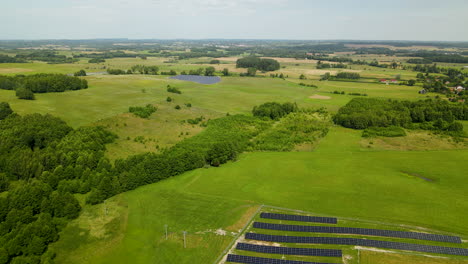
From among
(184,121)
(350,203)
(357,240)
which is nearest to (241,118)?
(184,121)

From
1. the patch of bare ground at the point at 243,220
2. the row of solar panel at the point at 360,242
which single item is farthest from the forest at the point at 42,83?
the row of solar panel at the point at 360,242

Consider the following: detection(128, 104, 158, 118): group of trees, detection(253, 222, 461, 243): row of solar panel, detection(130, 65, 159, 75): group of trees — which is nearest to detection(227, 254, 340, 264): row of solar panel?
detection(253, 222, 461, 243): row of solar panel

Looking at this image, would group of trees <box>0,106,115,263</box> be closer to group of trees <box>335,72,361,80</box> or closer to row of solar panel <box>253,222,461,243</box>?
row of solar panel <box>253,222,461,243</box>

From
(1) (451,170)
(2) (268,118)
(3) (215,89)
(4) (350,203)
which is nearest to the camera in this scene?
(4) (350,203)

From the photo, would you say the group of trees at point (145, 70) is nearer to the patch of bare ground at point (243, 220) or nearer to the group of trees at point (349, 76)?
the group of trees at point (349, 76)

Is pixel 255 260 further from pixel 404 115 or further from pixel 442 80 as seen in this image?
pixel 442 80

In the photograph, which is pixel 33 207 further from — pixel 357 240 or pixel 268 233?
pixel 357 240
